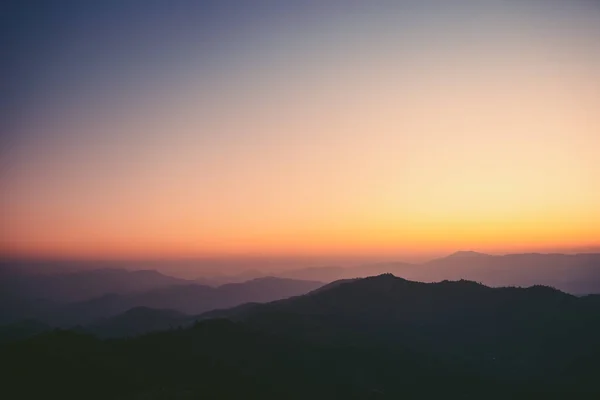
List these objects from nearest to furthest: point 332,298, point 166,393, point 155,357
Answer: point 166,393 → point 155,357 → point 332,298

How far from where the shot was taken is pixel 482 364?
211 feet

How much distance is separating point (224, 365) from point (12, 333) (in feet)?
359

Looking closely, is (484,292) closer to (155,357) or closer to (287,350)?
(287,350)

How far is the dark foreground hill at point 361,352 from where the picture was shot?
3762 cm

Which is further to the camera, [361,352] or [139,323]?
[139,323]

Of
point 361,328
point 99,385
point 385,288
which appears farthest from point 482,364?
point 99,385

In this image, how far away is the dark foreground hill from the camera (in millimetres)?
37625

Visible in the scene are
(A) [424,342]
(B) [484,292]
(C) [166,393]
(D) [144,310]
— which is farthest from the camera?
(D) [144,310]

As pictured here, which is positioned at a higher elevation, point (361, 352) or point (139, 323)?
point (361, 352)

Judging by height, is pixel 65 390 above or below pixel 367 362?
above

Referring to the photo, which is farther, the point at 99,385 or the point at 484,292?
the point at 484,292

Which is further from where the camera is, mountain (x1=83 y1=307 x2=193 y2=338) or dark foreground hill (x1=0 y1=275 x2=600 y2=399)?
Answer: mountain (x1=83 y1=307 x2=193 y2=338)

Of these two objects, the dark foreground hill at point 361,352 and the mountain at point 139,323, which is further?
the mountain at point 139,323

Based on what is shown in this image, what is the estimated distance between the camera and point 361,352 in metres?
56.8
